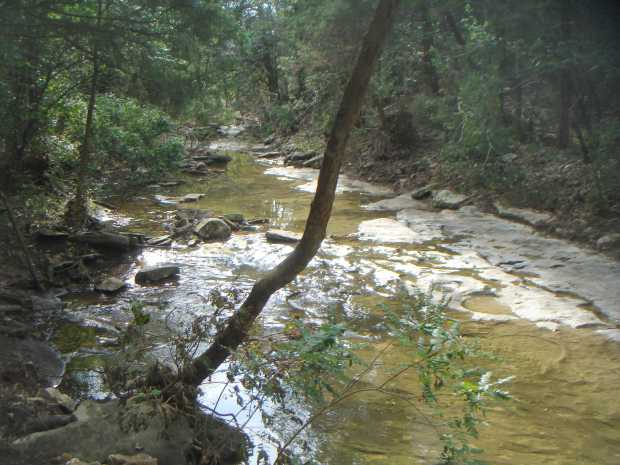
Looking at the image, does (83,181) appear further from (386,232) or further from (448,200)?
(448,200)

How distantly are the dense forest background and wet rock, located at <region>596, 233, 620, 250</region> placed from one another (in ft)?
1.46

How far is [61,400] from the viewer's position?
14.6 feet

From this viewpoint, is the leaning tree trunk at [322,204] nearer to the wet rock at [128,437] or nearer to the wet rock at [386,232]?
the wet rock at [128,437]

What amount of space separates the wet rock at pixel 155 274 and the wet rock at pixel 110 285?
1.00 feet

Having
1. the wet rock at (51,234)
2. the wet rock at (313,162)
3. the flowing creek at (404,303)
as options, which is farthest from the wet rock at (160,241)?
the wet rock at (313,162)

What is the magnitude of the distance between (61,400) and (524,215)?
8.67m

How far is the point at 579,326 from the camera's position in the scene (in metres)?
6.40

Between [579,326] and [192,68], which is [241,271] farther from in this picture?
[579,326]

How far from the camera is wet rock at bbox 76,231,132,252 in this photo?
902 centimetres

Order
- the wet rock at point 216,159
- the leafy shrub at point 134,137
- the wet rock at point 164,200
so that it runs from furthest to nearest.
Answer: the wet rock at point 216,159 < the wet rock at point 164,200 < the leafy shrub at point 134,137

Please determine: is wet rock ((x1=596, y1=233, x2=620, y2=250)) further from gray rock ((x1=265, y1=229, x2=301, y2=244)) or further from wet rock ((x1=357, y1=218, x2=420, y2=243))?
gray rock ((x1=265, y1=229, x2=301, y2=244))

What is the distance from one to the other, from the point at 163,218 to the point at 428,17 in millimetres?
7954

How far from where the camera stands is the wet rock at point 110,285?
24.7 feet

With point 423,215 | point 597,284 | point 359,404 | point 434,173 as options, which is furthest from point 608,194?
point 359,404
